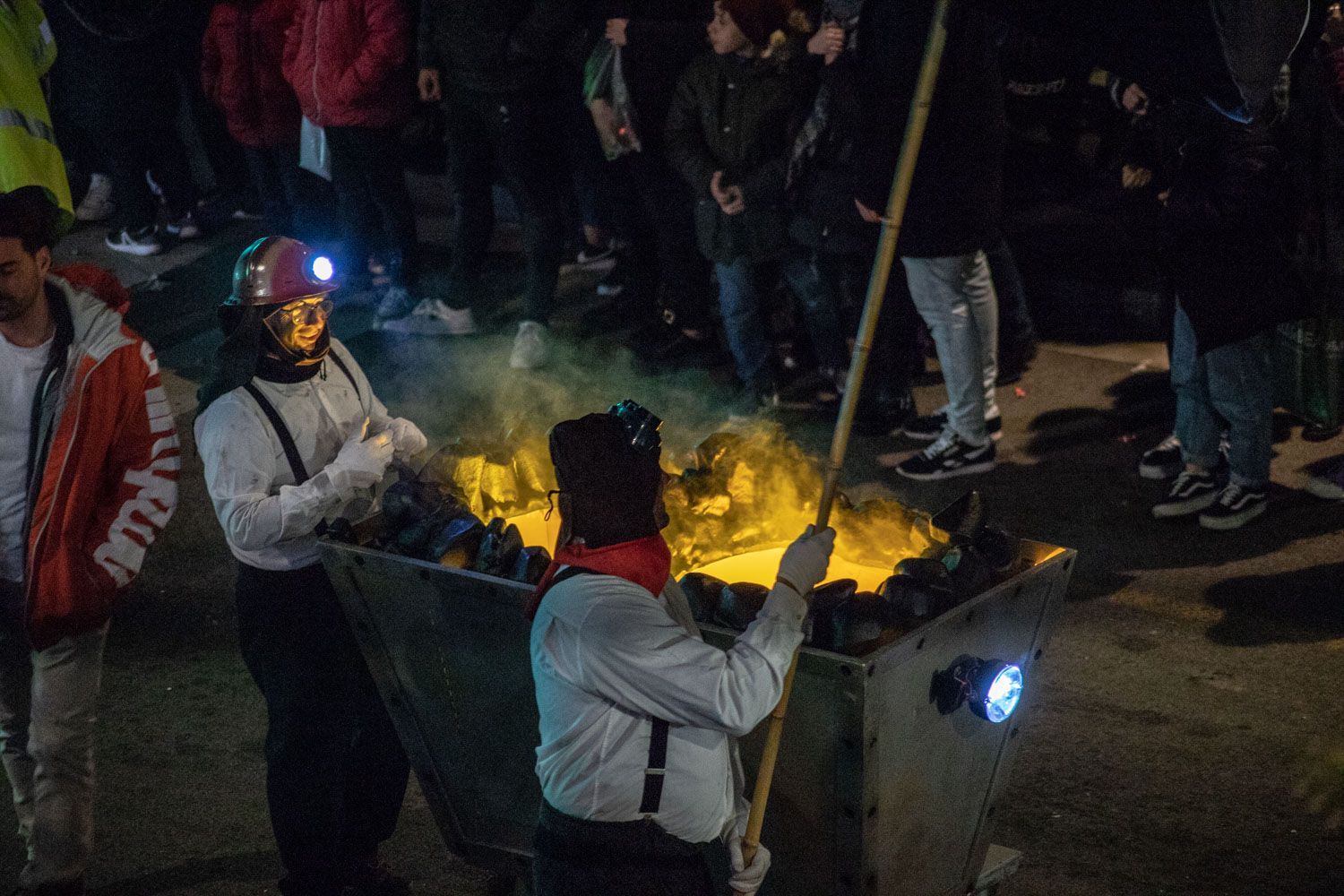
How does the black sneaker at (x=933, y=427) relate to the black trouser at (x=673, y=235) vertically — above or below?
below

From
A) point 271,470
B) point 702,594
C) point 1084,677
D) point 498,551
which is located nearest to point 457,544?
point 498,551

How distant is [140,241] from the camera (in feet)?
34.4

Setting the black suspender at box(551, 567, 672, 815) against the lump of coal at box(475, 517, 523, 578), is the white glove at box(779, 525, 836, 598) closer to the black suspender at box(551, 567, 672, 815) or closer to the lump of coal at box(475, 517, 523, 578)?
the black suspender at box(551, 567, 672, 815)

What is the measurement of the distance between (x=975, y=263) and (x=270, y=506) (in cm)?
376

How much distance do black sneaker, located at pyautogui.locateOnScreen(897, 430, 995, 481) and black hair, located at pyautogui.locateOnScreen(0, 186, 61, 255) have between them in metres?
3.97

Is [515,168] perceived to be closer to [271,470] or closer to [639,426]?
[271,470]

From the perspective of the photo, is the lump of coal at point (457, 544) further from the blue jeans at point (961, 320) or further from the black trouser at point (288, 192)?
the black trouser at point (288, 192)

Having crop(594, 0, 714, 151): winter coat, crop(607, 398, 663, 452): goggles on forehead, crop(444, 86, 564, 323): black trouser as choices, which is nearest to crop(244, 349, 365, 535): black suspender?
crop(607, 398, 663, 452): goggles on forehead

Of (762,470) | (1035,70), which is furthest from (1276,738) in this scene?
(1035,70)

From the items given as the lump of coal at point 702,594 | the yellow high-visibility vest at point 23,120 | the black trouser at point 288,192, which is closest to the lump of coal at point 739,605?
the lump of coal at point 702,594

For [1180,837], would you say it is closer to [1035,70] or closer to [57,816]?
[57,816]

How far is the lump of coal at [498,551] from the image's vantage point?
13.0ft

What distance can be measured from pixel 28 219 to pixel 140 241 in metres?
6.54

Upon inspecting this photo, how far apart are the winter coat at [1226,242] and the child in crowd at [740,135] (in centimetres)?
193
